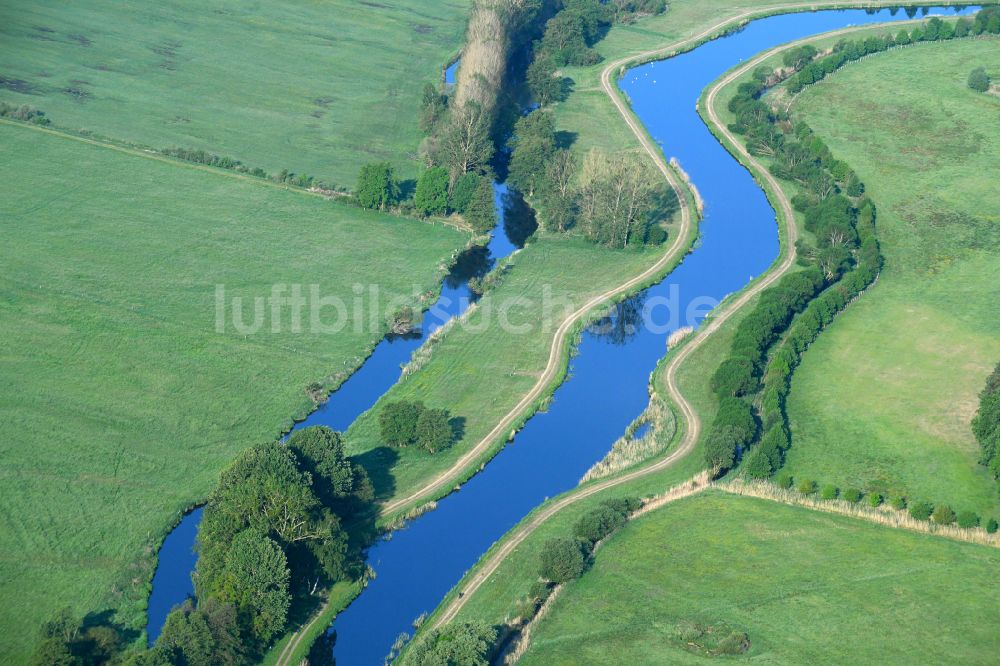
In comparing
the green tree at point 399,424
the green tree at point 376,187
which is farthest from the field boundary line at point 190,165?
the green tree at point 399,424

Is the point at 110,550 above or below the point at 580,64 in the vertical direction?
below

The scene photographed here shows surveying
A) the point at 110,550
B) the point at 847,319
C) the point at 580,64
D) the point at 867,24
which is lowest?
the point at 110,550

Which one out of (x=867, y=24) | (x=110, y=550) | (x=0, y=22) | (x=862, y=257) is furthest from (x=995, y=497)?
(x=0, y=22)

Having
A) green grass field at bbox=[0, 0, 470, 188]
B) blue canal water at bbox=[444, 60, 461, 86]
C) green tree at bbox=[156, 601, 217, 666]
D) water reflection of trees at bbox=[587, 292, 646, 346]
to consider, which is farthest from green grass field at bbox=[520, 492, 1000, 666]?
blue canal water at bbox=[444, 60, 461, 86]

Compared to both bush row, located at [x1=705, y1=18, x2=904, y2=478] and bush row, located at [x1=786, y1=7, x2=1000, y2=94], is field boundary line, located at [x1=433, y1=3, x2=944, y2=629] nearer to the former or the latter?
bush row, located at [x1=705, y1=18, x2=904, y2=478]

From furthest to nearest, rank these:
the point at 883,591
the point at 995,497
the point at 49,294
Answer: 1. the point at 49,294
2. the point at 995,497
3. the point at 883,591

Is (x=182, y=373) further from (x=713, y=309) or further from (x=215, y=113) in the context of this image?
(x=215, y=113)

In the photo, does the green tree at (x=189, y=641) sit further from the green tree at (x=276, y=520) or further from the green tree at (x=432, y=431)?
the green tree at (x=432, y=431)
